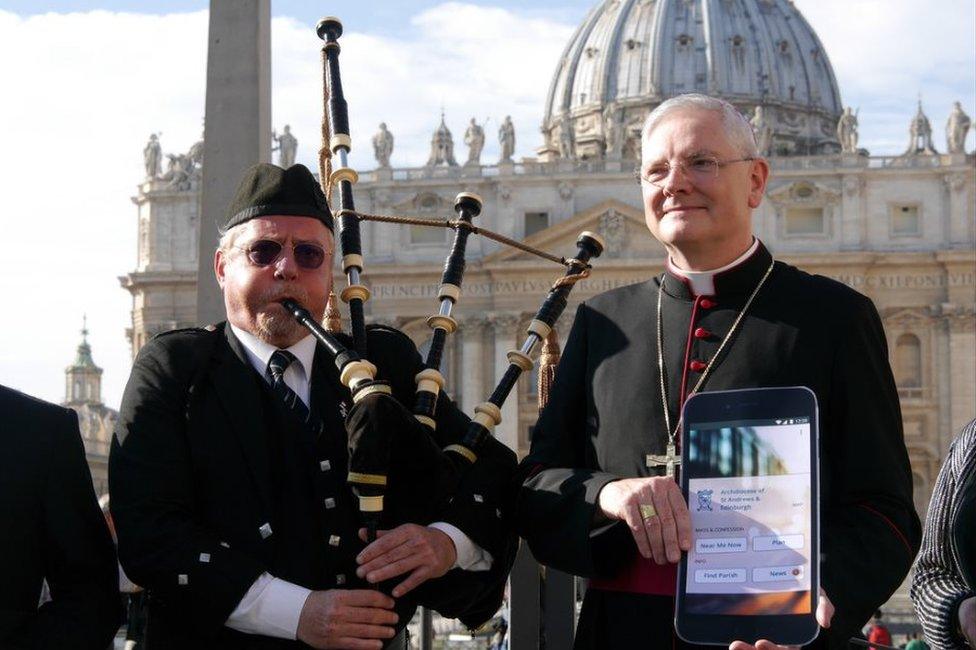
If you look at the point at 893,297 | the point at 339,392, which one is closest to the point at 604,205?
the point at 893,297

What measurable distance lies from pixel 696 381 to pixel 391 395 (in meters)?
0.66

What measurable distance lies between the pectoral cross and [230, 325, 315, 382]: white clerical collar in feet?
2.70

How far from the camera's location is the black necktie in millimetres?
4242

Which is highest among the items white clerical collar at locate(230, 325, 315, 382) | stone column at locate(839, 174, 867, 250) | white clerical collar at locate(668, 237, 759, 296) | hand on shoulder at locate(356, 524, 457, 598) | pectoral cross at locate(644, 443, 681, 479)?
stone column at locate(839, 174, 867, 250)

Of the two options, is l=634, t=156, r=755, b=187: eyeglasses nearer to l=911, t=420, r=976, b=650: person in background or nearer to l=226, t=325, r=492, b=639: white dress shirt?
l=911, t=420, r=976, b=650: person in background

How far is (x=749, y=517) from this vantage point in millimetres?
3670

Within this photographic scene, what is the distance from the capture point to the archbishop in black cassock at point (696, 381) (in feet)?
12.5

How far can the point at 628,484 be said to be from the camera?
378cm

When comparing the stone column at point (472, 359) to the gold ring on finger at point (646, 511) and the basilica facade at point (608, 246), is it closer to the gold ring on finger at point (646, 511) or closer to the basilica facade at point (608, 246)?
the basilica facade at point (608, 246)

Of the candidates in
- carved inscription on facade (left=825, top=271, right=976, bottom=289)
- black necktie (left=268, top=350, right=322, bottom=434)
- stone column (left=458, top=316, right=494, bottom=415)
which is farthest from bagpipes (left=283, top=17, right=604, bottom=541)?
carved inscription on facade (left=825, top=271, right=976, bottom=289)

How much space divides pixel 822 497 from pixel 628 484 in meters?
0.40

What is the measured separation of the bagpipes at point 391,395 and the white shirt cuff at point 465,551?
0.07m

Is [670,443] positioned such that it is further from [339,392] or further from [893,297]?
[893,297]

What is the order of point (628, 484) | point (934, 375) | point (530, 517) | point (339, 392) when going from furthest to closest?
point (934, 375)
point (339, 392)
point (530, 517)
point (628, 484)
